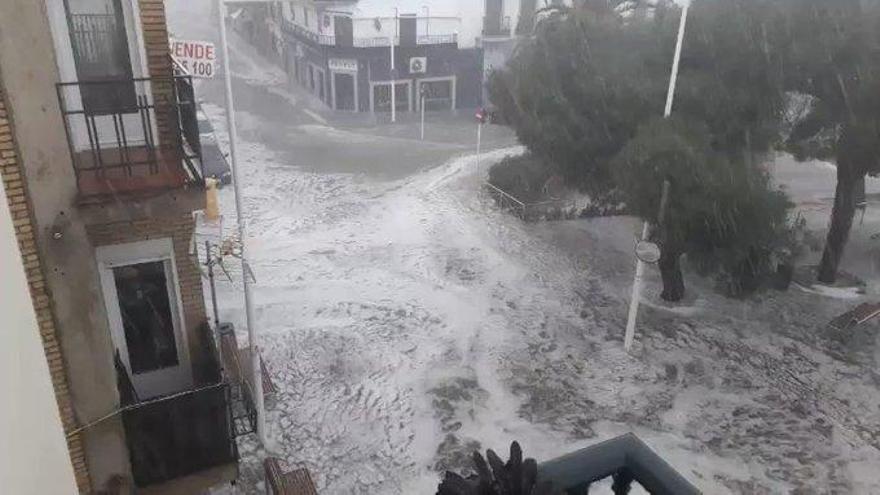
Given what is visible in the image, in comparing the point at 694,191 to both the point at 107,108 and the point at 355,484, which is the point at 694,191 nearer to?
the point at 355,484

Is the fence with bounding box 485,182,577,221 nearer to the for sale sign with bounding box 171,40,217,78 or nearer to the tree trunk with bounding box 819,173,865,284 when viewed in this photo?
the tree trunk with bounding box 819,173,865,284

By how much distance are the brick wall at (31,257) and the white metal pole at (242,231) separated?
137 inches

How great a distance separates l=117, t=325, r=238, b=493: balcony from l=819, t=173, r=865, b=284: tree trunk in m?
15.0

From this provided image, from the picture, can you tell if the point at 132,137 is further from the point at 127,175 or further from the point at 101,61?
the point at 127,175

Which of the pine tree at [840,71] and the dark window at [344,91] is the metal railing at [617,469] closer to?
the pine tree at [840,71]

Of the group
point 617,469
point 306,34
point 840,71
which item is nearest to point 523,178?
point 840,71

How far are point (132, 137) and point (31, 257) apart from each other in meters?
1.70

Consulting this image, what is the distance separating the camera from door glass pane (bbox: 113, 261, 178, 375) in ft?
23.4

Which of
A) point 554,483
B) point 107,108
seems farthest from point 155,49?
point 554,483

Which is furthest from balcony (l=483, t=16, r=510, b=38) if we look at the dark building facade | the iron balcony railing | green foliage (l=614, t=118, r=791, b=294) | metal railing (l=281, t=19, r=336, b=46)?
green foliage (l=614, t=118, r=791, b=294)

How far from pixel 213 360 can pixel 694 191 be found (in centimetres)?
936

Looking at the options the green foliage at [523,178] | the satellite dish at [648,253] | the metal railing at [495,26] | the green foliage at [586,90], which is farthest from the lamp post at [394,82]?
the satellite dish at [648,253]

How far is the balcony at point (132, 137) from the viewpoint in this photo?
19.1ft

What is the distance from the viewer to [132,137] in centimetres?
690
